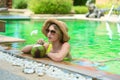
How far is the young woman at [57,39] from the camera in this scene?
496 centimetres

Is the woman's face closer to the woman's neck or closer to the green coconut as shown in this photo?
the woman's neck

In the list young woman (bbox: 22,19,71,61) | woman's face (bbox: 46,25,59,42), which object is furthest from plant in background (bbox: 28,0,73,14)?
woman's face (bbox: 46,25,59,42)

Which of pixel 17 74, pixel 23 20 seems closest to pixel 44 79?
pixel 17 74

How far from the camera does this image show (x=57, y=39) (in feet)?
16.9

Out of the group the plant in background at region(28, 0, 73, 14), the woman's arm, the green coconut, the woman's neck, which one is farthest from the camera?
the plant in background at region(28, 0, 73, 14)

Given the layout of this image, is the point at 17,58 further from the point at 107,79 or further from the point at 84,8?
the point at 84,8

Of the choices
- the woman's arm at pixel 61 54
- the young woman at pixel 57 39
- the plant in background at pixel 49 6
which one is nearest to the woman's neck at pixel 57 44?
the young woman at pixel 57 39

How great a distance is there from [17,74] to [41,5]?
58.4ft

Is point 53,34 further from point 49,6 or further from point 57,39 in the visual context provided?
point 49,6

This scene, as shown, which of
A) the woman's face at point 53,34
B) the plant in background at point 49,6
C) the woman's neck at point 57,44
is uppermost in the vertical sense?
the woman's face at point 53,34

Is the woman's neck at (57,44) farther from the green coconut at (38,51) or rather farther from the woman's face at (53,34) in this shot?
the green coconut at (38,51)

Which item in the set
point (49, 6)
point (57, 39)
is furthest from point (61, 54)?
point (49, 6)

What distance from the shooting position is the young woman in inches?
195

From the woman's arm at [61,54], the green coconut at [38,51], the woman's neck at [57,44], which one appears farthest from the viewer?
the woman's neck at [57,44]
